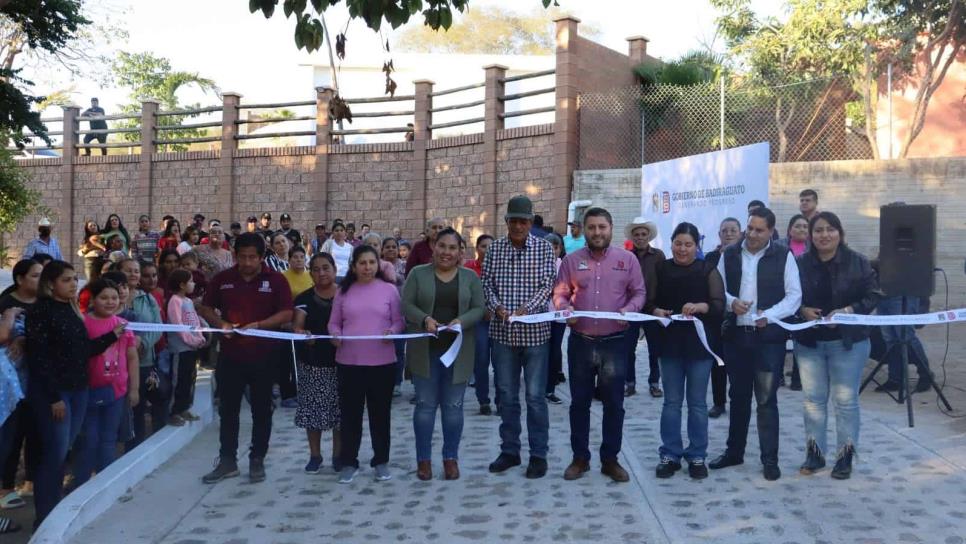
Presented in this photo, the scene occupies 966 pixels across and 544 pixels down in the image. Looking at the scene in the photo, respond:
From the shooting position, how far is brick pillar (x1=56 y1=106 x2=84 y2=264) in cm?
2706

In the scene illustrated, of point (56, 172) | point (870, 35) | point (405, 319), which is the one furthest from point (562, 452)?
point (56, 172)

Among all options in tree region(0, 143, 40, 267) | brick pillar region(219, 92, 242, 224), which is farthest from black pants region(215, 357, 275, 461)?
brick pillar region(219, 92, 242, 224)

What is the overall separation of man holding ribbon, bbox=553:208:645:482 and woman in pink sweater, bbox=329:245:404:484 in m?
1.28

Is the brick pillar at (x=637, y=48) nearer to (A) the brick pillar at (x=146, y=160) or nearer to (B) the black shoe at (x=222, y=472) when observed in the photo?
(A) the brick pillar at (x=146, y=160)

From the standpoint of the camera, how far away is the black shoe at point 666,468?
6.97 m

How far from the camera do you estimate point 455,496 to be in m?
6.67

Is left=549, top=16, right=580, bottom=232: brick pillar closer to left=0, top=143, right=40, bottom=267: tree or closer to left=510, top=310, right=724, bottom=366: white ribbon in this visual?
left=0, top=143, right=40, bottom=267: tree

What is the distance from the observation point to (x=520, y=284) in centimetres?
718

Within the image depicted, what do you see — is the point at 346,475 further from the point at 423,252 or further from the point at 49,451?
the point at 423,252

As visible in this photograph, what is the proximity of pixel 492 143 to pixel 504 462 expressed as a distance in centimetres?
1363

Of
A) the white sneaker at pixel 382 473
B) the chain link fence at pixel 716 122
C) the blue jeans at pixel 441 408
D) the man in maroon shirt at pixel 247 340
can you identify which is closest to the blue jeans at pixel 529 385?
the blue jeans at pixel 441 408

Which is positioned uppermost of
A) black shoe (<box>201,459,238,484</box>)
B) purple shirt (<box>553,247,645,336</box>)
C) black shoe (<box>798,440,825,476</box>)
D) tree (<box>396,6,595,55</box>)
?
tree (<box>396,6,595,55</box>)

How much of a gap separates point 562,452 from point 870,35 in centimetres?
1548

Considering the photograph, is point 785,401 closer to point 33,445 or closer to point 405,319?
point 405,319
